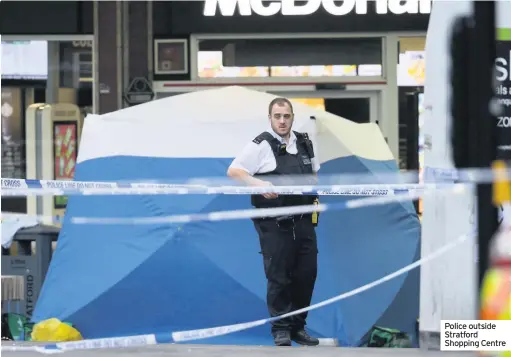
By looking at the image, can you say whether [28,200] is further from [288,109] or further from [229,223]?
[288,109]

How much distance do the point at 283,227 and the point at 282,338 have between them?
0.79 m

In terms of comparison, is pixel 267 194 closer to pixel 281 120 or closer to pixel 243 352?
pixel 281 120

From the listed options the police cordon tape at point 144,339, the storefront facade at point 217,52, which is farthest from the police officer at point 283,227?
the storefront facade at point 217,52

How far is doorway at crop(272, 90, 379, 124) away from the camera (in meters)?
13.3

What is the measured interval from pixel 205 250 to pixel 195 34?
5469mm

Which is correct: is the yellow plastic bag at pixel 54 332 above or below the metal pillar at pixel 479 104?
below

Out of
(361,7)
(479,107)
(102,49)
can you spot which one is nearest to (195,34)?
(102,49)

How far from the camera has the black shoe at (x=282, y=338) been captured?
7305 mm

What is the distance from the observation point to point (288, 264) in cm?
734

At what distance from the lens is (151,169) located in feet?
28.1

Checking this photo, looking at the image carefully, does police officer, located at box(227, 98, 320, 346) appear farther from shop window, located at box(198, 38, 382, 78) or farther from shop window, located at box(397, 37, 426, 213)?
shop window, located at box(397, 37, 426, 213)

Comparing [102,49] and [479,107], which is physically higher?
[102,49]

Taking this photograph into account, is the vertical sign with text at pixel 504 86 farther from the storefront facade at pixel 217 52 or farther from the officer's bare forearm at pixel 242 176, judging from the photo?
Answer: the storefront facade at pixel 217 52

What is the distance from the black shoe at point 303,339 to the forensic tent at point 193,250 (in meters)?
0.39
